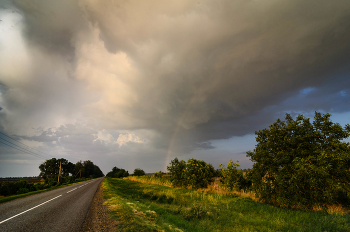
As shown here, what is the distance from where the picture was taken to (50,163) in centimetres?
8988

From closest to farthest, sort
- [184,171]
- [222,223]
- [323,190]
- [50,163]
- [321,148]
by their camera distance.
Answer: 1. [222,223]
2. [323,190]
3. [321,148]
4. [184,171]
5. [50,163]

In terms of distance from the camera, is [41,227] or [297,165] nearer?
[41,227]

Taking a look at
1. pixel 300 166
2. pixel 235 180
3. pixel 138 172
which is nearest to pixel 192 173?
pixel 235 180

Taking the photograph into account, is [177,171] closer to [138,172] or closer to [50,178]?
[50,178]

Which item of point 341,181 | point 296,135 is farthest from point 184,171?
point 341,181

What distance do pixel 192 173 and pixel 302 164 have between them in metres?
14.9

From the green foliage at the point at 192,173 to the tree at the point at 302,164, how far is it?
7.54 meters

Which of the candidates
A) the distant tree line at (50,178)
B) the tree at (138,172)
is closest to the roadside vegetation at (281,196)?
the distant tree line at (50,178)

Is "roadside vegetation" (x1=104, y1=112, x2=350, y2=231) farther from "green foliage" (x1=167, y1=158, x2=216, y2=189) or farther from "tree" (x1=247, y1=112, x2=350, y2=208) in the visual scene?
"green foliage" (x1=167, y1=158, x2=216, y2=189)

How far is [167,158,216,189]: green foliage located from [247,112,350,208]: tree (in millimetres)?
7544

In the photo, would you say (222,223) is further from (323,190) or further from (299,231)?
(323,190)

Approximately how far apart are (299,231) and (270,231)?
1.43 meters

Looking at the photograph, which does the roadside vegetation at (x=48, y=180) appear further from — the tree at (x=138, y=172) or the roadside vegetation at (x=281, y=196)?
the tree at (x=138, y=172)

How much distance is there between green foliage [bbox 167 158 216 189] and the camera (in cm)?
2272
